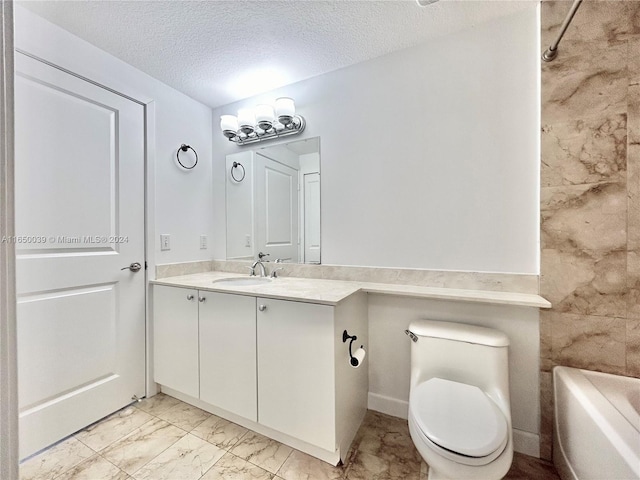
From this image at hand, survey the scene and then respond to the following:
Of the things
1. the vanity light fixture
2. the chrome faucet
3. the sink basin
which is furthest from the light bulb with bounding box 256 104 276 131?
the sink basin

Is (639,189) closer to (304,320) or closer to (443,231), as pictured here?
(443,231)

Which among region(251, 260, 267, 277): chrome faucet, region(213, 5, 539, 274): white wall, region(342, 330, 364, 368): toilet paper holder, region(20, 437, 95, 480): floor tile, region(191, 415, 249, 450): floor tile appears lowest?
region(191, 415, 249, 450): floor tile

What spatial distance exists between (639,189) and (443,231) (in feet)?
2.55

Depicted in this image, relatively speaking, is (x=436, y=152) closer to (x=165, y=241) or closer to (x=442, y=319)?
(x=442, y=319)

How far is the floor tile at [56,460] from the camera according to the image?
1.19 metres

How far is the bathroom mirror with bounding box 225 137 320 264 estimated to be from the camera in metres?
1.83

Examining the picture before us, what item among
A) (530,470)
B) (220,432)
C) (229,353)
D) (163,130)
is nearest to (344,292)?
(229,353)

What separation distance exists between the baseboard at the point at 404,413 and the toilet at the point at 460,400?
1.22ft

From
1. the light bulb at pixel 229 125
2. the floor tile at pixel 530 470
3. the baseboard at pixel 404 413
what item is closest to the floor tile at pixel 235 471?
the baseboard at pixel 404 413

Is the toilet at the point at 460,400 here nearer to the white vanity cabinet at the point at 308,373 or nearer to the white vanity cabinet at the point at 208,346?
the white vanity cabinet at the point at 308,373

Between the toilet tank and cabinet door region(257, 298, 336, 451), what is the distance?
1.55ft

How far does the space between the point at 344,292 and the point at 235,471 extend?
979 millimetres

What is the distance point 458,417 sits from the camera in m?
0.99

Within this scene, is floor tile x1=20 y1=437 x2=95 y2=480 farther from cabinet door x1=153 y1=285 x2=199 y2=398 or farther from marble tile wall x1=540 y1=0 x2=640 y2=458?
marble tile wall x1=540 y1=0 x2=640 y2=458
